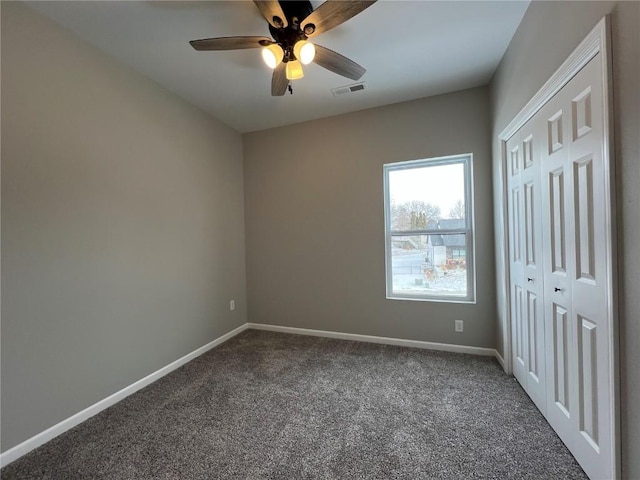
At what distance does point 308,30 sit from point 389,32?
29.7 inches

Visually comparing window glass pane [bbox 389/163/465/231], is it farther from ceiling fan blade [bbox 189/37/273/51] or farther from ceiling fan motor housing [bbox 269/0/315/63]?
ceiling fan blade [bbox 189/37/273/51]

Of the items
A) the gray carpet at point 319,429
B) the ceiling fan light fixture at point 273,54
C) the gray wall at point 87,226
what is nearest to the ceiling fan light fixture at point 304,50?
the ceiling fan light fixture at point 273,54

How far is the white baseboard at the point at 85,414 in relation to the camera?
5.35 ft

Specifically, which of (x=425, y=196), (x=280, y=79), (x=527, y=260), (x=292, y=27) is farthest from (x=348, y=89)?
(x=527, y=260)

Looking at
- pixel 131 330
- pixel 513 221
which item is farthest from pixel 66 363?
pixel 513 221

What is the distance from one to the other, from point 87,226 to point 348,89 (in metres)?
2.60

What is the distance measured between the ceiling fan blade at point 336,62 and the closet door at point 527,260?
50.6 inches

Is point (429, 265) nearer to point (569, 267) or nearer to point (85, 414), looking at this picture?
point (569, 267)

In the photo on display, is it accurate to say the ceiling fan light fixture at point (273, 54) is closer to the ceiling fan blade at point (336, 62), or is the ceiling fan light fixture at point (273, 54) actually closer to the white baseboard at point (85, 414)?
the ceiling fan blade at point (336, 62)

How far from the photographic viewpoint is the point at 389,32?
202 centimetres

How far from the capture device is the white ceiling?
5.89 feet

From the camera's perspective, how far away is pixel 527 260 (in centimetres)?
206

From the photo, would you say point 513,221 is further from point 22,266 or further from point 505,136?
point 22,266

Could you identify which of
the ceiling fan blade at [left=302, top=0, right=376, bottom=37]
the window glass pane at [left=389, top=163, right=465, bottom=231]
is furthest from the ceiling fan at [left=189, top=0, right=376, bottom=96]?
the window glass pane at [left=389, top=163, right=465, bottom=231]
